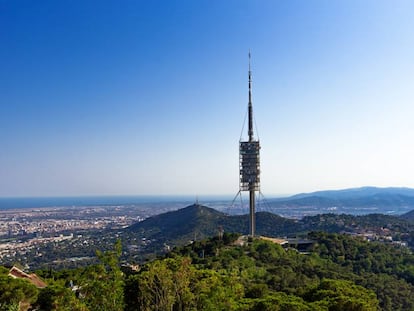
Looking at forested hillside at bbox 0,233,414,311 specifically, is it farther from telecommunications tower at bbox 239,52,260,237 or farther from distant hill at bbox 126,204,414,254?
distant hill at bbox 126,204,414,254

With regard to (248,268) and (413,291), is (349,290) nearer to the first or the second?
(248,268)

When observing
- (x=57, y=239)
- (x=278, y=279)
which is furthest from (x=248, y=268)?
(x=57, y=239)

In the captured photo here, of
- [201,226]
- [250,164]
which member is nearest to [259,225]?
[201,226]

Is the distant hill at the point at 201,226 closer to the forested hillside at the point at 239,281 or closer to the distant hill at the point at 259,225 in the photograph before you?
the distant hill at the point at 259,225

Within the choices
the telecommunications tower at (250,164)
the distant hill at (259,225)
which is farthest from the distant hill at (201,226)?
the telecommunications tower at (250,164)

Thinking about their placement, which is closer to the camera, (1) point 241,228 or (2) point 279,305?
(2) point 279,305

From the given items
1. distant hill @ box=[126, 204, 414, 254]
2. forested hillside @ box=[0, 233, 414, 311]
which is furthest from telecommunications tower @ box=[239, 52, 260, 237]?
distant hill @ box=[126, 204, 414, 254]

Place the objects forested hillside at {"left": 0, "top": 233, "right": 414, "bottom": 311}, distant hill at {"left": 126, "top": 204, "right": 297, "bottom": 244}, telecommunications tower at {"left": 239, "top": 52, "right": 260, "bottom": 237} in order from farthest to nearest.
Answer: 1. distant hill at {"left": 126, "top": 204, "right": 297, "bottom": 244}
2. telecommunications tower at {"left": 239, "top": 52, "right": 260, "bottom": 237}
3. forested hillside at {"left": 0, "top": 233, "right": 414, "bottom": 311}

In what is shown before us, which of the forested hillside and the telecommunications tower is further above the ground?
the telecommunications tower

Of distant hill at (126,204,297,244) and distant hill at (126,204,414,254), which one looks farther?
distant hill at (126,204,297,244)
